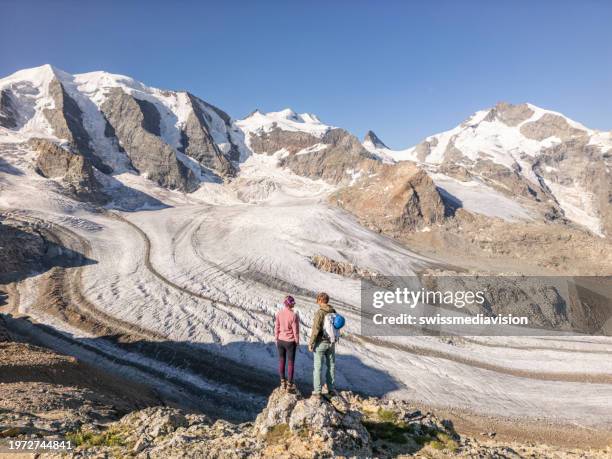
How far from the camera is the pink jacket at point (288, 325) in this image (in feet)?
34.0

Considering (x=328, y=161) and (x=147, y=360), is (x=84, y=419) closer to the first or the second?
(x=147, y=360)

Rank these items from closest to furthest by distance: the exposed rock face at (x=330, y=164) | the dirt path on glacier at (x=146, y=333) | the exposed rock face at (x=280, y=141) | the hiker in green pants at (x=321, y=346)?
1. the hiker in green pants at (x=321, y=346)
2. the dirt path on glacier at (x=146, y=333)
3. the exposed rock face at (x=330, y=164)
4. the exposed rock face at (x=280, y=141)

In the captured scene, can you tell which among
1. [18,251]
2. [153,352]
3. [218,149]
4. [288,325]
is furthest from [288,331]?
[218,149]

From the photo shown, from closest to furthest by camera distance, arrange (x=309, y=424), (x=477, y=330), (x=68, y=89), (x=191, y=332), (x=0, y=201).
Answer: (x=309, y=424) < (x=191, y=332) < (x=477, y=330) < (x=0, y=201) < (x=68, y=89)

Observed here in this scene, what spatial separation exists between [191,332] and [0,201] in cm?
4193

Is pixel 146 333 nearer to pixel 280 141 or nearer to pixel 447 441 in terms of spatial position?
pixel 447 441

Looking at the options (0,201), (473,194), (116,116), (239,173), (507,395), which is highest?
(116,116)

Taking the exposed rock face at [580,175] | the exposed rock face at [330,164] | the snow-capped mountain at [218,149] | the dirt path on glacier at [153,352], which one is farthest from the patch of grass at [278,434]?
the exposed rock face at [580,175]

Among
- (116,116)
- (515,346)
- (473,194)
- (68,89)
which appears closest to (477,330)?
(515,346)

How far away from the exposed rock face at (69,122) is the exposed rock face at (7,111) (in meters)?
7.00

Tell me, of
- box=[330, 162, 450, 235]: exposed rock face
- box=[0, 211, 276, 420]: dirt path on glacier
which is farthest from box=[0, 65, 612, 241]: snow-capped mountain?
box=[0, 211, 276, 420]: dirt path on glacier

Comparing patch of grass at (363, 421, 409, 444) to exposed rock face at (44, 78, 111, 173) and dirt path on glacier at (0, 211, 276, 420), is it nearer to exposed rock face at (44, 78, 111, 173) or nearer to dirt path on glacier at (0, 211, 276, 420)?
dirt path on glacier at (0, 211, 276, 420)

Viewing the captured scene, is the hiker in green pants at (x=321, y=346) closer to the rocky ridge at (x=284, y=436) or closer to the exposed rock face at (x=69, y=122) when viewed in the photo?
the rocky ridge at (x=284, y=436)

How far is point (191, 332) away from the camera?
28.7m
